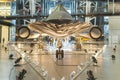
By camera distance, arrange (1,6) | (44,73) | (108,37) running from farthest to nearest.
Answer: (108,37) → (1,6) → (44,73)

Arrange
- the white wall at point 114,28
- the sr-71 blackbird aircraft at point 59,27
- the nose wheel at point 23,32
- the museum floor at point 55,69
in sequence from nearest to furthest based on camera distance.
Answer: the museum floor at point 55,69 → the sr-71 blackbird aircraft at point 59,27 → the nose wheel at point 23,32 → the white wall at point 114,28

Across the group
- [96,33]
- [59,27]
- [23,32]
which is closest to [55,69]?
[59,27]

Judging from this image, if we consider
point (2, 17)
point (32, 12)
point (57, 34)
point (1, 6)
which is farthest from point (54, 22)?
point (1, 6)

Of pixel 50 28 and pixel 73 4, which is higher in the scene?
pixel 73 4

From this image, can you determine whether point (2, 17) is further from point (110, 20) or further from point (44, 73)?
Answer: point (44, 73)

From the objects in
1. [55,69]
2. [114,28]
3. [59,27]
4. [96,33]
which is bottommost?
[55,69]

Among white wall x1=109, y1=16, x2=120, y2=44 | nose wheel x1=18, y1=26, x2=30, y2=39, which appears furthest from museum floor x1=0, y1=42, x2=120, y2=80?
white wall x1=109, y1=16, x2=120, y2=44

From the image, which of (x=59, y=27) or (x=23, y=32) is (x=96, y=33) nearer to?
(x=23, y=32)

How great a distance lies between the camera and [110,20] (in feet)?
118

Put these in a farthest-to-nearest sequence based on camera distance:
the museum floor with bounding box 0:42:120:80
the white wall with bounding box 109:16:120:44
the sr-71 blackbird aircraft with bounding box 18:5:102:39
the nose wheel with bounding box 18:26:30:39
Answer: the white wall with bounding box 109:16:120:44
the nose wheel with bounding box 18:26:30:39
the sr-71 blackbird aircraft with bounding box 18:5:102:39
the museum floor with bounding box 0:42:120:80

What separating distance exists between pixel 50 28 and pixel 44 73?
0.86 m

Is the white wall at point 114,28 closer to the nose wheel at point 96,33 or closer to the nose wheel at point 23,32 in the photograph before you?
the nose wheel at point 96,33

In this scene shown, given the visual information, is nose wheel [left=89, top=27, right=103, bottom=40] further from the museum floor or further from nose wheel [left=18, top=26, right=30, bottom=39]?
nose wheel [left=18, top=26, right=30, bottom=39]

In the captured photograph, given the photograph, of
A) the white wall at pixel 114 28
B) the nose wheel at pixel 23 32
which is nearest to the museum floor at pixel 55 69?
the nose wheel at pixel 23 32
